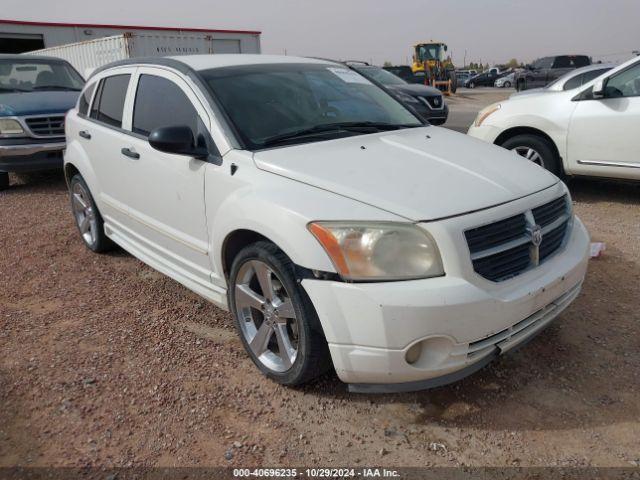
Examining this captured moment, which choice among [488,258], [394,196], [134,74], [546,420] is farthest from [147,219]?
[546,420]

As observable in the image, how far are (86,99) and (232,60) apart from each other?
1868 millimetres

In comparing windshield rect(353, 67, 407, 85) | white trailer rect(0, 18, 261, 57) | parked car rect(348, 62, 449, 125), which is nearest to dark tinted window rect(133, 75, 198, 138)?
parked car rect(348, 62, 449, 125)

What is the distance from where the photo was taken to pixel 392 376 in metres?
2.42

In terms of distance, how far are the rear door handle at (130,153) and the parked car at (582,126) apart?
4384 mm

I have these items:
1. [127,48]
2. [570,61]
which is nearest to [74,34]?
[127,48]

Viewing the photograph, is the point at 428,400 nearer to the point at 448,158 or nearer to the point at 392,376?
the point at 392,376

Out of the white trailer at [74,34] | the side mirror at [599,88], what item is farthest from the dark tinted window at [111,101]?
the white trailer at [74,34]

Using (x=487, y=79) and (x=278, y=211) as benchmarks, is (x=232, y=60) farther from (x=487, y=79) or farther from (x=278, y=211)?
(x=487, y=79)

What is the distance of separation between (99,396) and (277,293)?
1100 millimetres

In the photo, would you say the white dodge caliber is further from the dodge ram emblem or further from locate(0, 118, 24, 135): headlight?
locate(0, 118, 24, 135): headlight

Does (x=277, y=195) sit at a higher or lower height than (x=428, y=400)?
higher

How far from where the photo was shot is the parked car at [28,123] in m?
7.48

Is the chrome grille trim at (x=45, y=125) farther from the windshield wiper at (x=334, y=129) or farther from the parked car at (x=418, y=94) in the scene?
the parked car at (x=418, y=94)

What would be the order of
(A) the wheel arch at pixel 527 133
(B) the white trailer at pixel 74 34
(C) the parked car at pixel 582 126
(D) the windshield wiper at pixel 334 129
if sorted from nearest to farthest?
(D) the windshield wiper at pixel 334 129 < (C) the parked car at pixel 582 126 < (A) the wheel arch at pixel 527 133 < (B) the white trailer at pixel 74 34
